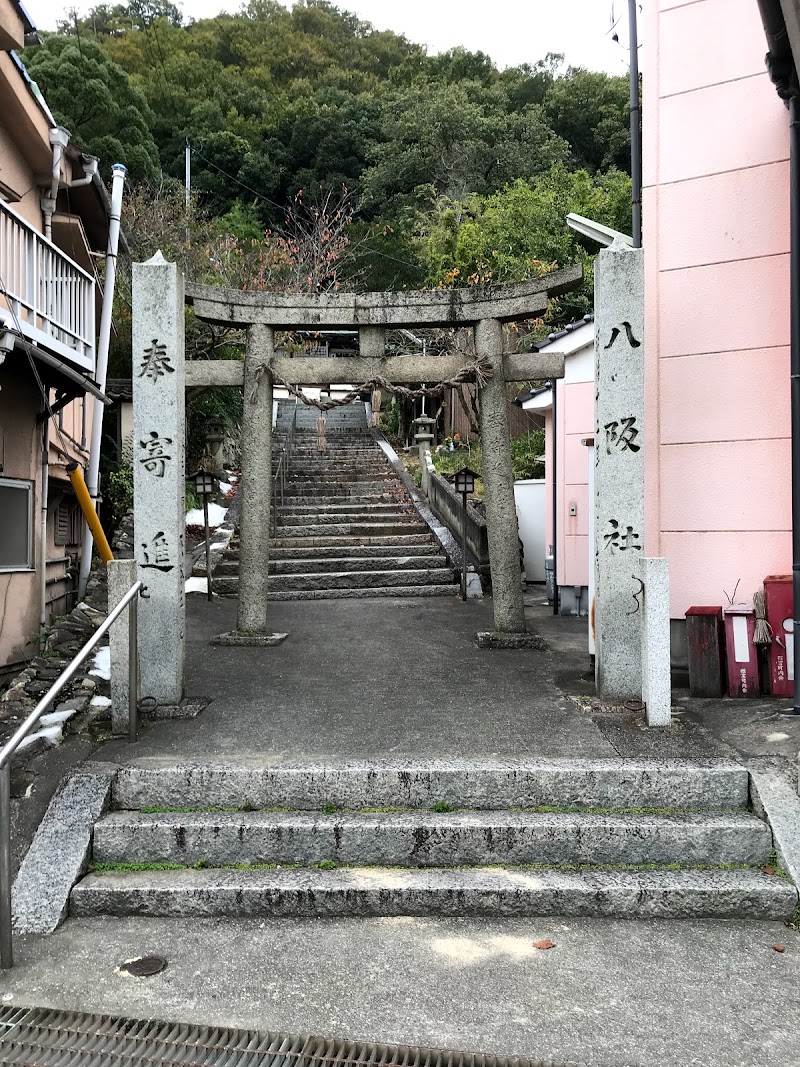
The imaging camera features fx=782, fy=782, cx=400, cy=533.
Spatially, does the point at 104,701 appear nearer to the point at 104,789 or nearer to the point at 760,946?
the point at 104,789

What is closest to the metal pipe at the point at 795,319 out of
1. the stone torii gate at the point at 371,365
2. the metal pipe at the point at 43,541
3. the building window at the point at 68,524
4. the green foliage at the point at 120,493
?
the stone torii gate at the point at 371,365

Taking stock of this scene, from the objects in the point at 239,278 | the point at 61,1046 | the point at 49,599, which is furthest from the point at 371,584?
the point at 239,278

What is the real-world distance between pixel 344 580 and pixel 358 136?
29.7 m

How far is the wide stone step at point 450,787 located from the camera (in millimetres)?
4984

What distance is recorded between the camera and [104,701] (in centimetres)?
671

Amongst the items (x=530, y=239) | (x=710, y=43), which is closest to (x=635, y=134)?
(x=710, y=43)

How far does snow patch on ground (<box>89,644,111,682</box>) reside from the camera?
24.9 feet

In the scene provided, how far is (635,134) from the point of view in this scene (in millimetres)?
8656

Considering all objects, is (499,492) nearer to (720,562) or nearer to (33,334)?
(720,562)

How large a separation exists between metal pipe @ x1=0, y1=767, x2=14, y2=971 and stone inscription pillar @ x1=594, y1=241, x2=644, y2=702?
15.0 ft

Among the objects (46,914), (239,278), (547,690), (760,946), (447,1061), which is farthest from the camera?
(239,278)

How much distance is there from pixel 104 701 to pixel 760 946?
520cm

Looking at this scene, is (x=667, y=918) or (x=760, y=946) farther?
(x=667, y=918)

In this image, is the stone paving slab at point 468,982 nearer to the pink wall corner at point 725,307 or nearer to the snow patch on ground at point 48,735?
the snow patch on ground at point 48,735
